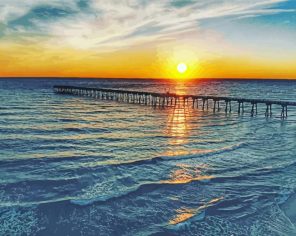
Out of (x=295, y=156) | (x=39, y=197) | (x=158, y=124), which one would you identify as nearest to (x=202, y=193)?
(x=39, y=197)

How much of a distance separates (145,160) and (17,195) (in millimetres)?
7133

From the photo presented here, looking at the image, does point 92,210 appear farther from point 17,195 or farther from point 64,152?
point 64,152

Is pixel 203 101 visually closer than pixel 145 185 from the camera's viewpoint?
No

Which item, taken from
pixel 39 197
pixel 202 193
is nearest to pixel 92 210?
pixel 39 197

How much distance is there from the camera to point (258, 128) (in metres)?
31.2

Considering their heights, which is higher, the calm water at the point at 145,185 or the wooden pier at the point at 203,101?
the wooden pier at the point at 203,101

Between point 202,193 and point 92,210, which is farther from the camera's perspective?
point 202,193

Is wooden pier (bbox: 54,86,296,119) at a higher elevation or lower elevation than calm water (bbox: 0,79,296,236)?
higher

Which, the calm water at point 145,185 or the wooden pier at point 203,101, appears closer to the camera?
the calm water at point 145,185

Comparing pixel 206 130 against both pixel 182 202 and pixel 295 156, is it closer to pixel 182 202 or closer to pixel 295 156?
pixel 295 156

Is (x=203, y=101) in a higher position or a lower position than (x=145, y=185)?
higher

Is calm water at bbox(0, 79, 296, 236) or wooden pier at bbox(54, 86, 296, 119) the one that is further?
wooden pier at bbox(54, 86, 296, 119)

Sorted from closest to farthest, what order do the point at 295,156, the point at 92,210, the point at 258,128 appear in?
the point at 92,210 → the point at 295,156 → the point at 258,128

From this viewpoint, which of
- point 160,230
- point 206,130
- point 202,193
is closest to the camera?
point 160,230
